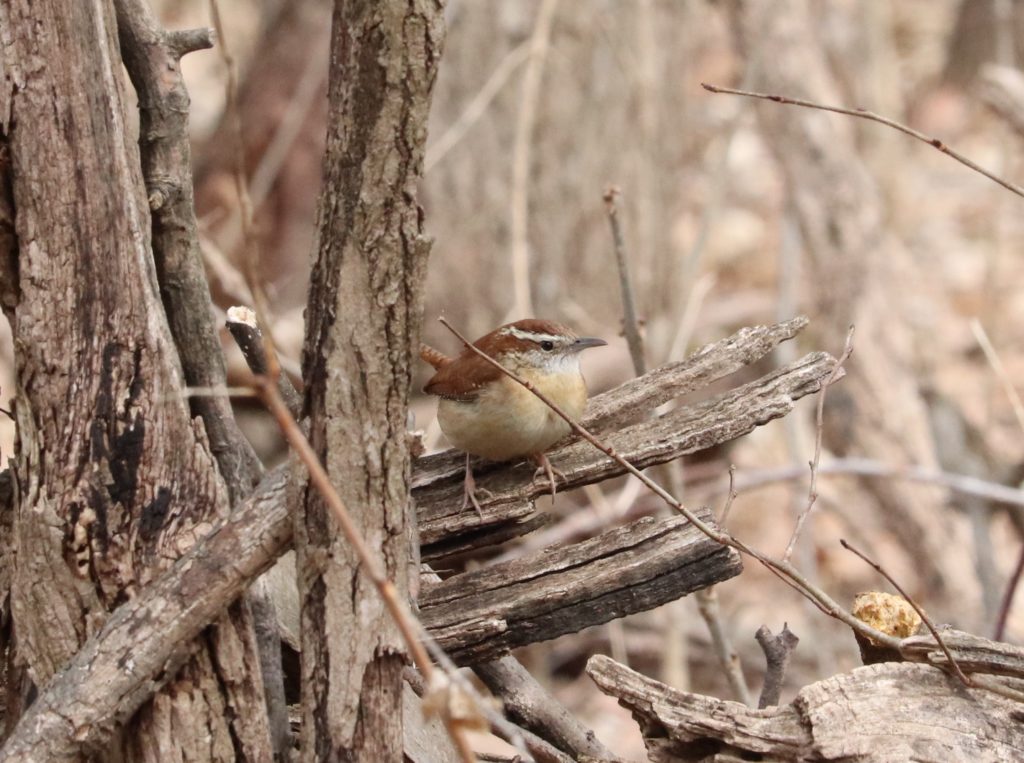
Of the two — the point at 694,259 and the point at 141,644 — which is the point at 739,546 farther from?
the point at 694,259

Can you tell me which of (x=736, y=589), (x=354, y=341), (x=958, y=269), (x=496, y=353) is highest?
(x=354, y=341)

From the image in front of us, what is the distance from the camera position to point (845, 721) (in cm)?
249

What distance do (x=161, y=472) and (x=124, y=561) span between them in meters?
0.18

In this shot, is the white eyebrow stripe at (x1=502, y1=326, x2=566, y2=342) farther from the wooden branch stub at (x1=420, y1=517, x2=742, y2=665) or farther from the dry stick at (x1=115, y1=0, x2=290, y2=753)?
the dry stick at (x1=115, y1=0, x2=290, y2=753)

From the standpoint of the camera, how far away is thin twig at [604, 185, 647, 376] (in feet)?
11.8

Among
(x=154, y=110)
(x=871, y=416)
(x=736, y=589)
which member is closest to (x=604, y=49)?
(x=871, y=416)

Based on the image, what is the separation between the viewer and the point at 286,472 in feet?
7.64

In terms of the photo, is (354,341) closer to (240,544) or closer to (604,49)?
(240,544)

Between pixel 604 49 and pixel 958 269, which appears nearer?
pixel 604 49

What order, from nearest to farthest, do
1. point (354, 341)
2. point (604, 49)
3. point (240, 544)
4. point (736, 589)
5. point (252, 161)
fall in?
point (354, 341) → point (240, 544) → point (604, 49) → point (736, 589) → point (252, 161)

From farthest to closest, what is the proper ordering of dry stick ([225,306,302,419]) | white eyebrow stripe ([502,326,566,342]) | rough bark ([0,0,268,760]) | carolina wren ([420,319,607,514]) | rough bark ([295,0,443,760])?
white eyebrow stripe ([502,326,566,342]), carolina wren ([420,319,607,514]), dry stick ([225,306,302,419]), rough bark ([0,0,268,760]), rough bark ([295,0,443,760])

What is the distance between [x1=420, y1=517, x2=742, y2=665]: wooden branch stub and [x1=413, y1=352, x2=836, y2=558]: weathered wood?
0.71 feet

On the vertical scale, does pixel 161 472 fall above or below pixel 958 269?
above

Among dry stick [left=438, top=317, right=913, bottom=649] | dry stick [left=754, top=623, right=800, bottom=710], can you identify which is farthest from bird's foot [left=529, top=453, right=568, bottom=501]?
dry stick [left=754, top=623, right=800, bottom=710]
